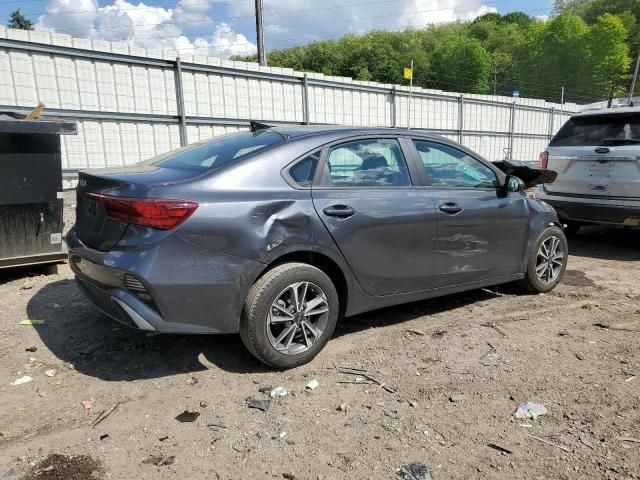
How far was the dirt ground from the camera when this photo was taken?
2.41 m

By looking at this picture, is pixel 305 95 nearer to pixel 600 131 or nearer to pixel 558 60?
pixel 600 131

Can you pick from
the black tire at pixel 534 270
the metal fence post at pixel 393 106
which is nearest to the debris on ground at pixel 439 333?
the black tire at pixel 534 270

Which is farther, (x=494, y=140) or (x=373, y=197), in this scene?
(x=494, y=140)

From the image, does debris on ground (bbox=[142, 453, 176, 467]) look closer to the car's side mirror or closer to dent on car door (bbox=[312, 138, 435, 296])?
dent on car door (bbox=[312, 138, 435, 296])

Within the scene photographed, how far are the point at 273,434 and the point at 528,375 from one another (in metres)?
1.78

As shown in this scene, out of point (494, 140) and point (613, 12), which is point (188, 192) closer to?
point (494, 140)

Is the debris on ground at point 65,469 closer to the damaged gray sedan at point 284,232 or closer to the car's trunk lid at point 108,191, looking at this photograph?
the damaged gray sedan at point 284,232

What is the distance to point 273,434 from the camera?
2.64 meters

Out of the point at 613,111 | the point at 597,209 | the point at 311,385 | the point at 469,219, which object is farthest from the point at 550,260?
the point at 311,385

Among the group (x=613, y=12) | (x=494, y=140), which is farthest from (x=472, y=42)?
(x=494, y=140)

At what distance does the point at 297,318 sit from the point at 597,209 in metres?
5.08

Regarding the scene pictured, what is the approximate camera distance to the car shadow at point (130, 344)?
132 inches

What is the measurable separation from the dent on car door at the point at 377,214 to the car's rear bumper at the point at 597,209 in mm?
3842

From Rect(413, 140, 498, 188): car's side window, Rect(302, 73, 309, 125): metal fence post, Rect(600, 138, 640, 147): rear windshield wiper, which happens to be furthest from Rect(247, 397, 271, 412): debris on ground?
Rect(302, 73, 309, 125): metal fence post
